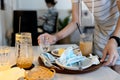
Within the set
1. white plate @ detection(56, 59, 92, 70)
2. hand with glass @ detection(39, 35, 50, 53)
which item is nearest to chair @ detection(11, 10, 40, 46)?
hand with glass @ detection(39, 35, 50, 53)

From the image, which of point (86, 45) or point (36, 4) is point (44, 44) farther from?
point (36, 4)

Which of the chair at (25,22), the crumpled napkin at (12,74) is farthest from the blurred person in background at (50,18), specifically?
the crumpled napkin at (12,74)

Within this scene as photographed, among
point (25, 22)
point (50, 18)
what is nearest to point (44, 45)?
point (25, 22)

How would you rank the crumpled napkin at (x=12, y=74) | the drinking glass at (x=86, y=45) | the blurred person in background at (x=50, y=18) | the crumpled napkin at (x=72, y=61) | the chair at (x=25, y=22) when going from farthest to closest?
the blurred person in background at (x=50, y=18) → the chair at (x=25, y=22) → the drinking glass at (x=86, y=45) → the crumpled napkin at (x=72, y=61) → the crumpled napkin at (x=12, y=74)

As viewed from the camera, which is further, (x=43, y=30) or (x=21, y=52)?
(x=43, y=30)

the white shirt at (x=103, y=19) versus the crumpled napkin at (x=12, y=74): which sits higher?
the white shirt at (x=103, y=19)

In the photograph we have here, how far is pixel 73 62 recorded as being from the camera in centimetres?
100

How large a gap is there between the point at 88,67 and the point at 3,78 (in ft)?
1.23

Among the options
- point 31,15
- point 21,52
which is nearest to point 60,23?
point 31,15

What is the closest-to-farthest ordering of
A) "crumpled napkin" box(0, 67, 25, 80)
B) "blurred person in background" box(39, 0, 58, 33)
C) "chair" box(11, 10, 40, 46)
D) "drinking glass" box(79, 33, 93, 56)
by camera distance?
"crumpled napkin" box(0, 67, 25, 80)
"drinking glass" box(79, 33, 93, 56)
"chair" box(11, 10, 40, 46)
"blurred person in background" box(39, 0, 58, 33)

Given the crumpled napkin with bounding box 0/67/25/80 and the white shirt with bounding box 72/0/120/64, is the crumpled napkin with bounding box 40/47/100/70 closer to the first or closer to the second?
the crumpled napkin with bounding box 0/67/25/80

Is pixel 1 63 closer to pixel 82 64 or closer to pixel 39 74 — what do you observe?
pixel 39 74

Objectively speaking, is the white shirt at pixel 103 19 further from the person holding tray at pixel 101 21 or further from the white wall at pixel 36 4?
the white wall at pixel 36 4

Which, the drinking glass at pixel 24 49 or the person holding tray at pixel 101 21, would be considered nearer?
the drinking glass at pixel 24 49
